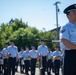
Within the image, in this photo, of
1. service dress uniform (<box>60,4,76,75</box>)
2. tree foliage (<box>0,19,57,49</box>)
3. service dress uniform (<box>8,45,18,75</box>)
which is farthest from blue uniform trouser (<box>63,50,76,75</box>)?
tree foliage (<box>0,19,57,49</box>)

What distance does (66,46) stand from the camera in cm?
371

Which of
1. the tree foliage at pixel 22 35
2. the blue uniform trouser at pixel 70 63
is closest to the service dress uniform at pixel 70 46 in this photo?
the blue uniform trouser at pixel 70 63

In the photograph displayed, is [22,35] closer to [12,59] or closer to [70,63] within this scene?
[12,59]

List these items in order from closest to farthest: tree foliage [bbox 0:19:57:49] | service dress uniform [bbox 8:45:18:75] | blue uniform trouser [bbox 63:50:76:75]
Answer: blue uniform trouser [bbox 63:50:76:75] < service dress uniform [bbox 8:45:18:75] < tree foliage [bbox 0:19:57:49]

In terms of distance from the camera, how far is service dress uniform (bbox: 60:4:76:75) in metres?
3.64

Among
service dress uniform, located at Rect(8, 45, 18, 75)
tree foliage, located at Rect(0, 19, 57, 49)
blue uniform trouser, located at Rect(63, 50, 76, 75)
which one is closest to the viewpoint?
blue uniform trouser, located at Rect(63, 50, 76, 75)

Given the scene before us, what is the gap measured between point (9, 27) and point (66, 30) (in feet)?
216

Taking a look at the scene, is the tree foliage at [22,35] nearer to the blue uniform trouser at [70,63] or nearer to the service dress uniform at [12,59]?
the service dress uniform at [12,59]

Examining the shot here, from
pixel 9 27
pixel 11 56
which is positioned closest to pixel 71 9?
pixel 11 56

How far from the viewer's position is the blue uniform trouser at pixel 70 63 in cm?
Answer: 364

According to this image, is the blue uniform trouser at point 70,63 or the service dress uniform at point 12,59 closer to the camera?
the blue uniform trouser at point 70,63

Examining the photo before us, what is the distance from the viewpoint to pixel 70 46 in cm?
368

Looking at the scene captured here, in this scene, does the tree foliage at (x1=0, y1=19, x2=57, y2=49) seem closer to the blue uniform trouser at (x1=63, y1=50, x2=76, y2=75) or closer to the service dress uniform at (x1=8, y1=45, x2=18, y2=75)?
the service dress uniform at (x1=8, y1=45, x2=18, y2=75)

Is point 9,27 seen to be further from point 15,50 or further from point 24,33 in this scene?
point 15,50
